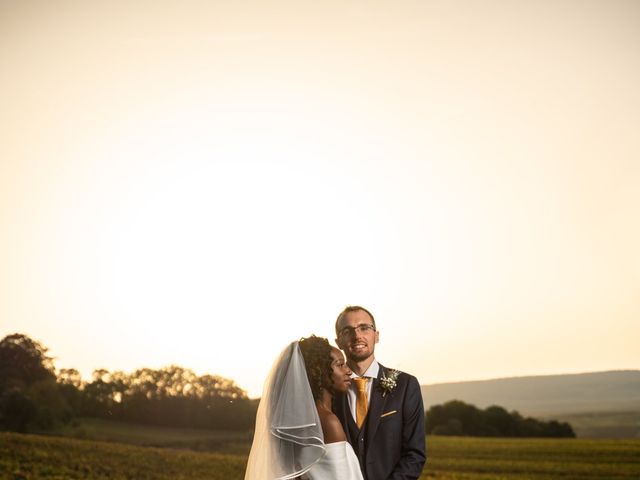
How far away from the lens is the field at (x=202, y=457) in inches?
954

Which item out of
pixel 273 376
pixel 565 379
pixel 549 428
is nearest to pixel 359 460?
pixel 273 376

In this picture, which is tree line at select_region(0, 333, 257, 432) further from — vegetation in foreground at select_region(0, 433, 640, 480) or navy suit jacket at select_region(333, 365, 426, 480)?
navy suit jacket at select_region(333, 365, 426, 480)

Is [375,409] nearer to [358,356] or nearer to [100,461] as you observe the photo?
[358,356]

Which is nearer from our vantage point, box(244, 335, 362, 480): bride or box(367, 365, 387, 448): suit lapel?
box(244, 335, 362, 480): bride

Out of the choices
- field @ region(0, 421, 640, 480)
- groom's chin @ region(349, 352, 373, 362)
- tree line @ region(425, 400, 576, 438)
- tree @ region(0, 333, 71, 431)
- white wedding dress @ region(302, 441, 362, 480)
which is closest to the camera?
white wedding dress @ region(302, 441, 362, 480)

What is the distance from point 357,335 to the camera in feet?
18.1

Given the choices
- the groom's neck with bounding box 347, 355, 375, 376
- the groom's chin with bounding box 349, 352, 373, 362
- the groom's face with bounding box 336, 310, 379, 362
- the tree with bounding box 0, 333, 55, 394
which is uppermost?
the tree with bounding box 0, 333, 55, 394

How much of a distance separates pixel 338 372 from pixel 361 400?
0.49 metres

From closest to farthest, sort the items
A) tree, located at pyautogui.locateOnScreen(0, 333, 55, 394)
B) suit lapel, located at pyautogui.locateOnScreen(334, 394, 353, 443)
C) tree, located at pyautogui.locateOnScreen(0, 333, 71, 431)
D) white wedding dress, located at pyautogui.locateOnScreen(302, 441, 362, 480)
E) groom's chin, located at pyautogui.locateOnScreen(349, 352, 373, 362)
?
white wedding dress, located at pyautogui.locateOnScreen(302, 441, 362, 480)
suit lapel, located at pyautogui.locateOnScreen(334, 394, 353, 443)
groom's chin, located at pyautogui.locateOnScreen(349, 352, 373, 362)
tree, located at pyautogui.locateOnScreen(0, 333, 55, 394)
tree, located at pyautogui.locateOnScreen(0, 333, 71, 431)

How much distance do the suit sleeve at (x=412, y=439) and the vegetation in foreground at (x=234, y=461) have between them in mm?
18803

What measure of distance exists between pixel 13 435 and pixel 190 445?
6.28m

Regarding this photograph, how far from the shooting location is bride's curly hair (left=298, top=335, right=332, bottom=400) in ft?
16.9

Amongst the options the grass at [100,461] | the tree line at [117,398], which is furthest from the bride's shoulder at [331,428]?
the grass at [100,461]

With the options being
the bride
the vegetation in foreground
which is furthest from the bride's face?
the vegetation in foreground
